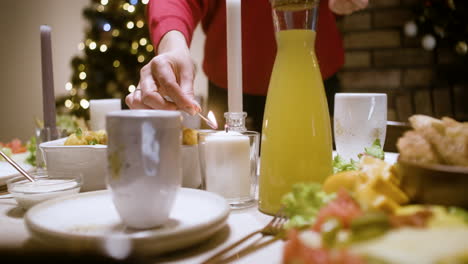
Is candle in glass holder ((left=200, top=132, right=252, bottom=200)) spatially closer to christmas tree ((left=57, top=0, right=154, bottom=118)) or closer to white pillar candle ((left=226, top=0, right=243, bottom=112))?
white pillar candle ((left=226, top=0, right=243, bottom=112))

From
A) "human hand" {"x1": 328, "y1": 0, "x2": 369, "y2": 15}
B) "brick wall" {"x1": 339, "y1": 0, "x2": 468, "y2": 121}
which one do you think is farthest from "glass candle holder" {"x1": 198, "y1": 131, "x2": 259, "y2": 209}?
"brick wall" {"x1": 339, "y1": 0, "x2": 468, "y2": 121}

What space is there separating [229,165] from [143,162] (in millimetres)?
295

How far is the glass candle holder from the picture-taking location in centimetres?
82

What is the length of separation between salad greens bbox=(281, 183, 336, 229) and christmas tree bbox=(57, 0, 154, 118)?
3097 mm

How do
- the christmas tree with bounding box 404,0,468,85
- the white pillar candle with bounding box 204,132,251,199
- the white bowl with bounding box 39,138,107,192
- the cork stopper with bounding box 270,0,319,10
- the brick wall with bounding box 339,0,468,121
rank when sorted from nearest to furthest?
the cork stopper with bounding box 270,0,319,10, the white pillar candle with bounding box 204,132,251,199, the white bowl with bounding box 39,138,107,192, the christmas tree with bounding box 404,0,468,85, the brick wall with bounding box 339,0,468,121

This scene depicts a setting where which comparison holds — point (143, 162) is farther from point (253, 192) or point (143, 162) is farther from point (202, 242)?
point (253, 192)

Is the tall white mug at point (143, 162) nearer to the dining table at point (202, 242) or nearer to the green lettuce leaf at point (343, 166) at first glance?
the dining table at point (202, 242)

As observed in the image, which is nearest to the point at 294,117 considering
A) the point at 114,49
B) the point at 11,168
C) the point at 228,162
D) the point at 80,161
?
the point at 228,162

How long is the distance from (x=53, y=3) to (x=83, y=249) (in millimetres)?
4642

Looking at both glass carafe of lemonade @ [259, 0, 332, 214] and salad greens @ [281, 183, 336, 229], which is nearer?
salad greens @ [281, 183, 336, 229]

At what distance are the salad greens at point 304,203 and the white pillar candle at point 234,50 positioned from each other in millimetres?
339

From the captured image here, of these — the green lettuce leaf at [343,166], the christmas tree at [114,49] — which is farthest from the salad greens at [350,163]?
the christmas tree at [114,49]

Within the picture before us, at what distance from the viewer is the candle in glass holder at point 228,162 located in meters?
0.82

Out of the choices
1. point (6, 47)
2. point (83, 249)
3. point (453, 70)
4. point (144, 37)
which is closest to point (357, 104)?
point (83, 249)
